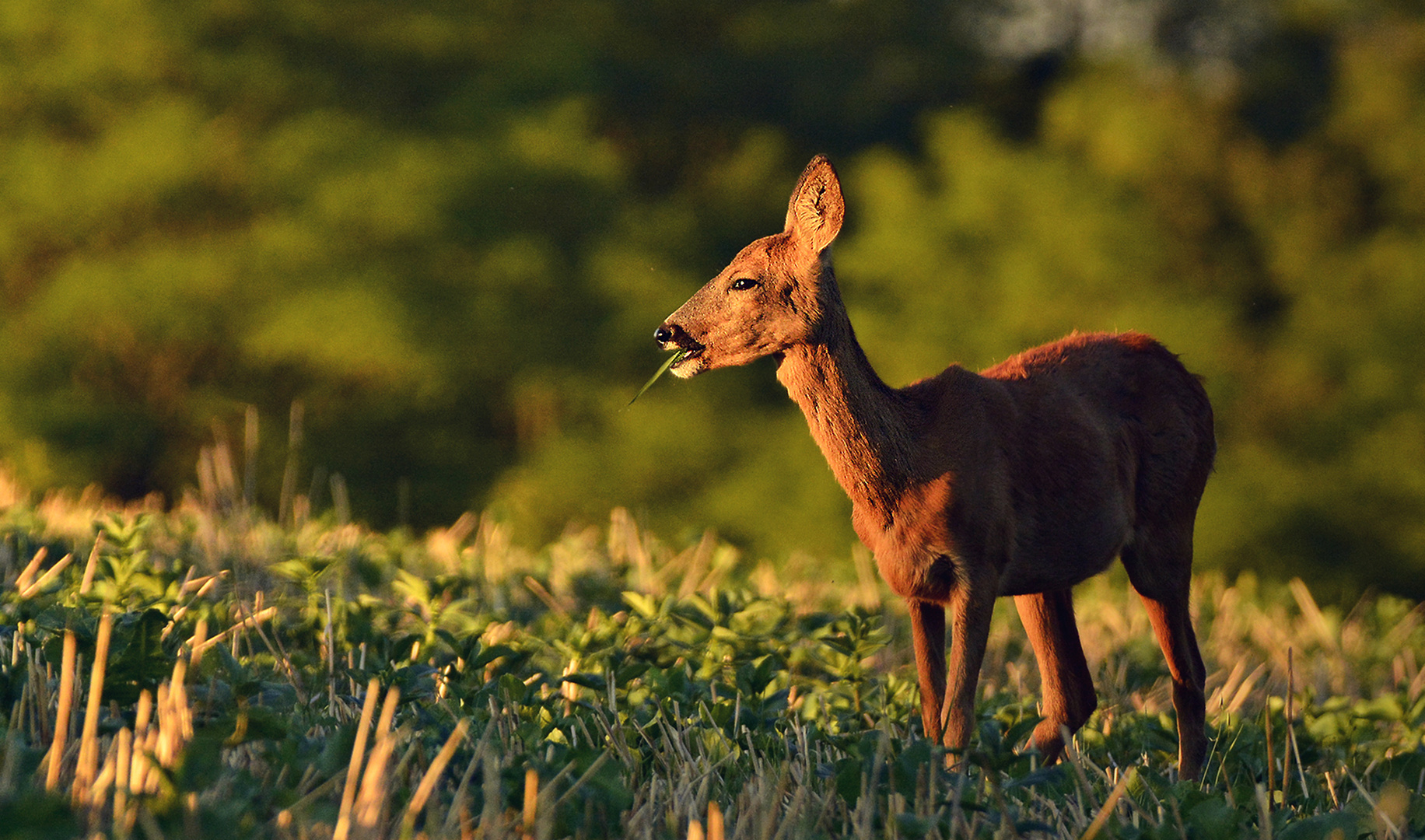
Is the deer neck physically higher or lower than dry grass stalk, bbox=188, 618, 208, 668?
higher

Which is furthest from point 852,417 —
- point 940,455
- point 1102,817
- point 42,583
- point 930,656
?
point 42,583

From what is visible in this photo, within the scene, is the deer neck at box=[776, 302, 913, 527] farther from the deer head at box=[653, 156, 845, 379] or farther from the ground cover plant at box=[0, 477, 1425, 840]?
the ground cover plant at box=[0, 477, 1425, 840]

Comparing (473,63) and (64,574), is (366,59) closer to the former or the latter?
(473,63)

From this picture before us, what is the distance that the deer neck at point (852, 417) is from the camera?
402cm

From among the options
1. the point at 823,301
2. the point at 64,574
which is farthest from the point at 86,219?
the point at 823,301

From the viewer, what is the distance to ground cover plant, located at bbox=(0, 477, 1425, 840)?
263cm

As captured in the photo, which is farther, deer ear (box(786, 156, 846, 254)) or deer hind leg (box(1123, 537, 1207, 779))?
deer hind leg (box(1123, 537, 1207, 779))

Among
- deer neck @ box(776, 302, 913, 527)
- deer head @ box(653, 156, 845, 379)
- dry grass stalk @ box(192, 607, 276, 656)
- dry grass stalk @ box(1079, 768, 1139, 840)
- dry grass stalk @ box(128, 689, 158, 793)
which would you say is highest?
deer head @ box(653, 156, 845, 379)

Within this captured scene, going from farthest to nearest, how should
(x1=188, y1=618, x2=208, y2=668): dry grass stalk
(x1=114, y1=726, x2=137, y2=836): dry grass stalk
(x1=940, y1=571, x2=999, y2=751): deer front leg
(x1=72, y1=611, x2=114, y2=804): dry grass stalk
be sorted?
1. (x1=940, y1=571, x2=999, y2=751): deer front leg
2. (x1=188, y1=618, x2=208, y2=668): dry grass stalk
3. (x1=72, y1=611, x2=114, y2=804): dry grass stalk
4. (x1=114, y1=726, x2=137, y2=836): dry grass stalk

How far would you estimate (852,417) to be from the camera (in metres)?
4.04

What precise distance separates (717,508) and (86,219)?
36.5ft

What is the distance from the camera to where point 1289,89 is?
960 inches

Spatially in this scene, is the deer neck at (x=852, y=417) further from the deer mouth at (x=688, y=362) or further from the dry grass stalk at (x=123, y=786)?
the dry grass stalk at (x=123, y=786)

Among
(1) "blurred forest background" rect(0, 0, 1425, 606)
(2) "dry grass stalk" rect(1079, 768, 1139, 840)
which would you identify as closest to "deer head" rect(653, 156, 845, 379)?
(2) "dry grass stalk" rect(1079, 768, 1139, 840)
